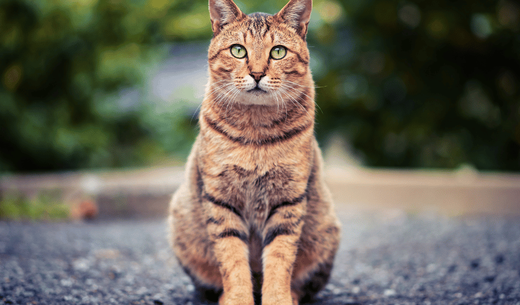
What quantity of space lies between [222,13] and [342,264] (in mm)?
2131

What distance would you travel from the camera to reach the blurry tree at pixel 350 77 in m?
5.20

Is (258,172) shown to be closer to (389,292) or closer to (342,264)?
(389,292)

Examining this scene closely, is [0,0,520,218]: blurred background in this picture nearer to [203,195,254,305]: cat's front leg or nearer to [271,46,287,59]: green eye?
[203,195,254,305]: cat's front leg

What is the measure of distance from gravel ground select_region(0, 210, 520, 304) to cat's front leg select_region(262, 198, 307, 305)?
0.51 m

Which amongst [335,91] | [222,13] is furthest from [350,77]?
[222,13]

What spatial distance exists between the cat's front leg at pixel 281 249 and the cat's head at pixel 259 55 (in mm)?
543

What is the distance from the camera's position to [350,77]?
570 centimetres

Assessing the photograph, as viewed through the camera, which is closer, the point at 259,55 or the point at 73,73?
the point at 259,55

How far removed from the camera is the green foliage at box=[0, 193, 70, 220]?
4672 millimetres

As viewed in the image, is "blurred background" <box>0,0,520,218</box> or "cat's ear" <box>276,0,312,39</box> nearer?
"cat's ear" <box>276,0,312,39</box>

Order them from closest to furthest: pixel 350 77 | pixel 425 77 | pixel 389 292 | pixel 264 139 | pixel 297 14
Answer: pixel 264 139 < pixel 297 14 < pixel 389 292 < pixel 425 77 < pixel 350 77

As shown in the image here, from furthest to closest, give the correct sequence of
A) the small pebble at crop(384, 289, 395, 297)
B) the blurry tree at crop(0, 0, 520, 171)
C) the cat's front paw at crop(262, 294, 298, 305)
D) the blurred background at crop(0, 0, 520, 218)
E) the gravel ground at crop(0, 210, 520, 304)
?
the blurry tree at crop(0, 0, 520, 171)
the blurred background at crop(0, 0, 520, 218)
the small pebble at crop(384, 289, 395, 297)
the gravel ground at crop(0, 210, 520, 304)
the cat's front paw at crop(262, 294, 298, 305)

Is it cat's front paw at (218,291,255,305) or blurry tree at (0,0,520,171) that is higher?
blurry tree at (0,0,520,171)

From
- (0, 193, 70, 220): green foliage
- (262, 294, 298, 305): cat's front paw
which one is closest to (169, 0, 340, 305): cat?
(262, 294, 298, 305): cat's front paw
